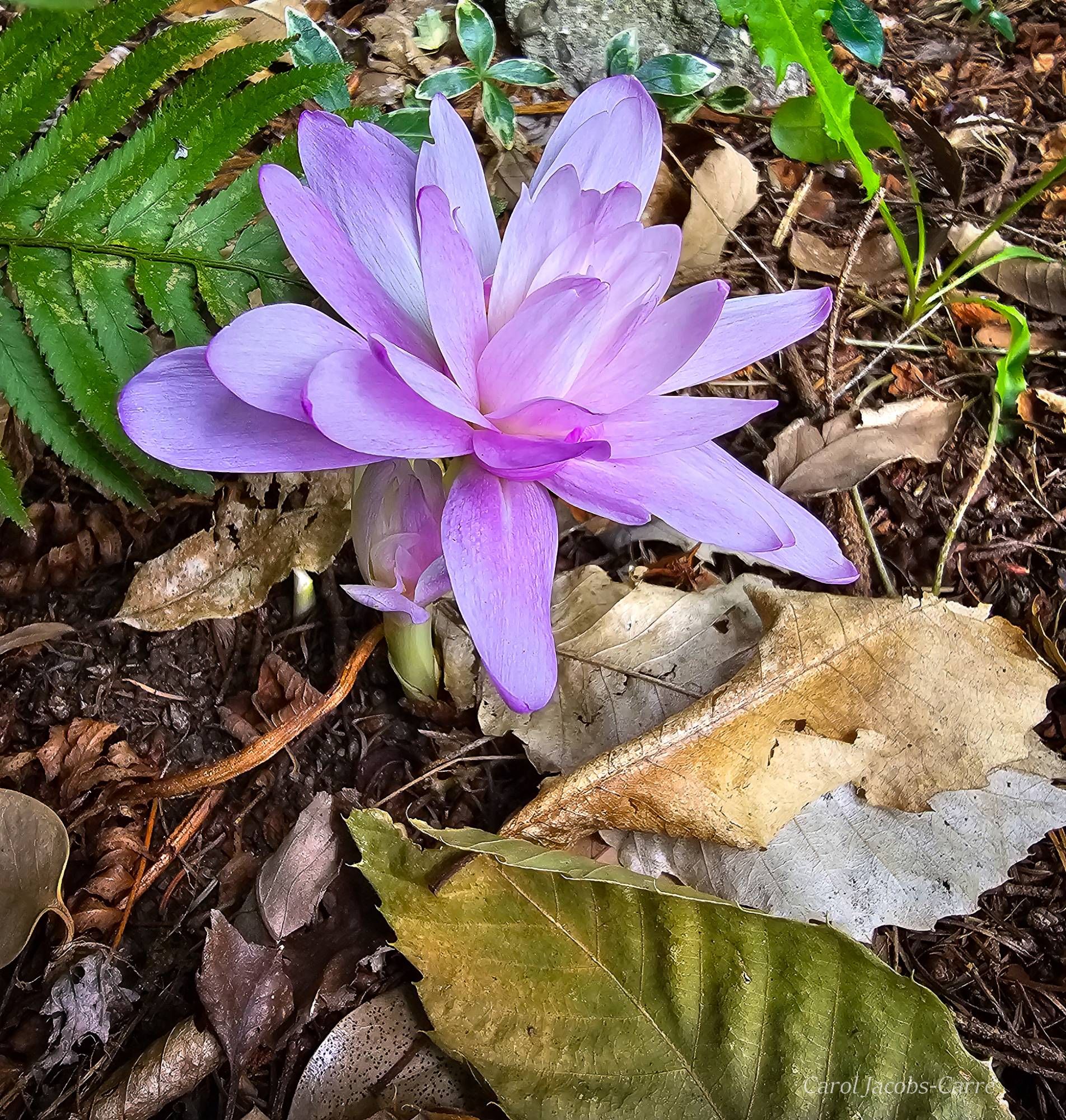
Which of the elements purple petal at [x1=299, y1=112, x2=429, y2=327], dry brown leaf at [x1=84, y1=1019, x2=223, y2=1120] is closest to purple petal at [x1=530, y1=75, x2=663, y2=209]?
purple petal at [x1=299, y1=112, x2=429, y2=327]

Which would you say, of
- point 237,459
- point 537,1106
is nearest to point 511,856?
point 537,1106

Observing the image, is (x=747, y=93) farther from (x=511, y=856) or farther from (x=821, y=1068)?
(x=821, y=1068)

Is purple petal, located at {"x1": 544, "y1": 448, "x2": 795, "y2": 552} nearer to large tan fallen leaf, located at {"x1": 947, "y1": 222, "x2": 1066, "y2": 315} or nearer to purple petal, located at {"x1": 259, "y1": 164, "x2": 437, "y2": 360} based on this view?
purple petal, located at {"x1": 259, "y1": 164, "x2": 437, "y2": 360}

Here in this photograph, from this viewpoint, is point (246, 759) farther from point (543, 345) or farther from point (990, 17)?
point (990, 17)

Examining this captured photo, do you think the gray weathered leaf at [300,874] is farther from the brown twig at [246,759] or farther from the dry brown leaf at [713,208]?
the dry brown leaf at [713,208]

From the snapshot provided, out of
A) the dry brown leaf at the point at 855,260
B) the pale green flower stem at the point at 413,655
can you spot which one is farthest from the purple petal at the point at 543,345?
the dry brown leaf at the point at 855,260

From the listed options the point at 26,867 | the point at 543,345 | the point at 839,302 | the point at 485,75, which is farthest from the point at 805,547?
the point at 485,75
